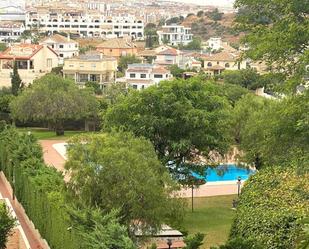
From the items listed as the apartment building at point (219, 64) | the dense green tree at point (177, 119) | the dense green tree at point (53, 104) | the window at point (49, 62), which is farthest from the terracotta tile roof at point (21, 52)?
the dense green tree at point (177, 119)

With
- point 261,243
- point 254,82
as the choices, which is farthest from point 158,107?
point 254,82

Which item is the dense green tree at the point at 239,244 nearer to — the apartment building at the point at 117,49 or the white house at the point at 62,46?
the apartment building at the point at 117,49

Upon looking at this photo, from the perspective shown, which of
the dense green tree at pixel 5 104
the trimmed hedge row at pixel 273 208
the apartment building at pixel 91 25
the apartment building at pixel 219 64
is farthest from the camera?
the apartment building at pixel 91 25

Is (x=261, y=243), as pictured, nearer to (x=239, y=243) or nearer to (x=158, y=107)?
(x=239, y=243)

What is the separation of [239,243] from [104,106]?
115 feet

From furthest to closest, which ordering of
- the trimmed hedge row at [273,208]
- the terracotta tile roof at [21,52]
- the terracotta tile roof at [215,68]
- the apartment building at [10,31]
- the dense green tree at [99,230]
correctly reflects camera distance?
1. the apartment building at [10,31]
2. the terracotta tile roof at [215,68]
3. the terracotta tile roof at [21,52]
4. the trimmed hedge row at [273,208]
5. the dense green tree at [99,230]

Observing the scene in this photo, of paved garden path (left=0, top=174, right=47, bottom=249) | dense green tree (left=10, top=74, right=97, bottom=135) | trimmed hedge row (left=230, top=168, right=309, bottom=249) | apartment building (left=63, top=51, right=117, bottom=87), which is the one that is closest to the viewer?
trimmed hedge row (left=230, top=168, right=309, bottom=249)

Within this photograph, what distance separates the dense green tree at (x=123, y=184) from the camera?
18.3m

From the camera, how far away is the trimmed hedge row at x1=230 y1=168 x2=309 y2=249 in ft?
50.7

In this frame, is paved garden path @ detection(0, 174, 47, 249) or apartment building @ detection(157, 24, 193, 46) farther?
apartment building @ detection(157, 24, 193, 46)

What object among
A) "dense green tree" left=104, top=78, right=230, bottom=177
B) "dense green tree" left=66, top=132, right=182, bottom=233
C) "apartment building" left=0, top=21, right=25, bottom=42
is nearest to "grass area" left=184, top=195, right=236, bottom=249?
"dense green tree" left=104, top=78, right=230, bottom=177

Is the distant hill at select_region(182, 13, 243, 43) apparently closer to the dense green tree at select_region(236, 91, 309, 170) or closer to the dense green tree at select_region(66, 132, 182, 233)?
the dense green tree at select_region(66, 132, 182, 233)

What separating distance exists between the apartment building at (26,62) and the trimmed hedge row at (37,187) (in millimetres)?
37120

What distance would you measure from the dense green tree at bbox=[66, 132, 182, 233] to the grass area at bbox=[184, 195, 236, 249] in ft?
9.78
